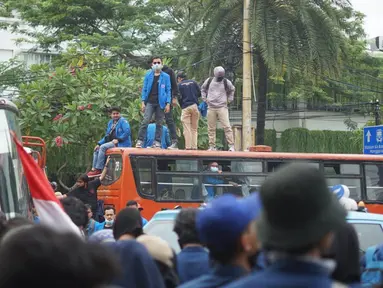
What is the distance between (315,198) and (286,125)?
128 ft

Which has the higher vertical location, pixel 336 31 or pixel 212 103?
pixel 336 31

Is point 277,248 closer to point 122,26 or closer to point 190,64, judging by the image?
point 190,64

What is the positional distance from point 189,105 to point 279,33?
7657 mm

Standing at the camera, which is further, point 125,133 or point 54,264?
point 125,133

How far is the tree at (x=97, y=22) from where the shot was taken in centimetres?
3456

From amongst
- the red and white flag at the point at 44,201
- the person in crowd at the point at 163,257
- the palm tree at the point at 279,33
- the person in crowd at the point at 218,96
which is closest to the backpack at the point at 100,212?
the person in crowd at the point at 218,96

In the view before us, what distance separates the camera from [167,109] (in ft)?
54.7

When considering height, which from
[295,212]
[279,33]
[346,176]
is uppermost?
[279,33]

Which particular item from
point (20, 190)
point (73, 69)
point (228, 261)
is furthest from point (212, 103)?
point (228, 261)

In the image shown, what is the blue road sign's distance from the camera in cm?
2100

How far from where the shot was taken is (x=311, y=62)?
81.1ft

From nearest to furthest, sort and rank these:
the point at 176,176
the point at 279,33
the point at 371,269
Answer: the point at 371,269, the point at 176,176, the point at 279,33

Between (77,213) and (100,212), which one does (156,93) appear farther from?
(77,213)

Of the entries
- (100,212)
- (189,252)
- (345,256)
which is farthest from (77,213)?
(100,212)
